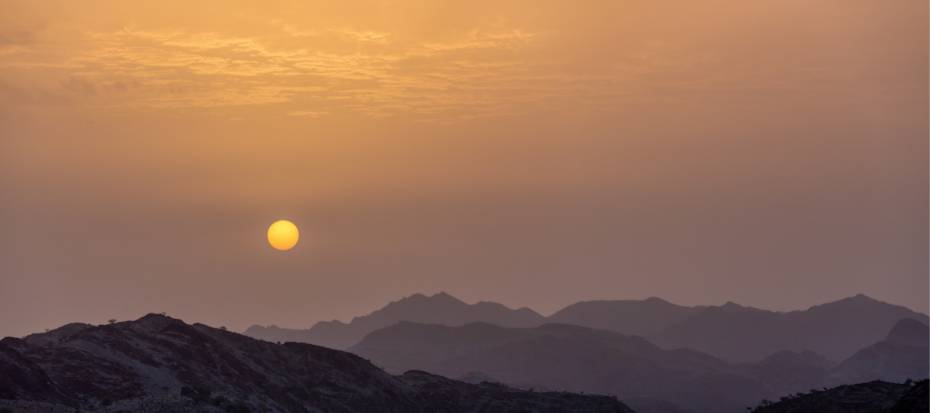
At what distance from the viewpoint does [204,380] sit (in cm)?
9450

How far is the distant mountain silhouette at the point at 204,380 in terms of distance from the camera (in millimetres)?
79500

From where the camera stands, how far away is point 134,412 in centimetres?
7488

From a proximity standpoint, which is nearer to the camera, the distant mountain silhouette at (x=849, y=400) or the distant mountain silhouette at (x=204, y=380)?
the distant mountain silhouette at (x=849, y=400)

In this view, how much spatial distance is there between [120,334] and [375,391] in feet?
87.9

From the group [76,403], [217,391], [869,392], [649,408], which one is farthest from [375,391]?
[649,408]

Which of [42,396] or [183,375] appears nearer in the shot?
[42,396]

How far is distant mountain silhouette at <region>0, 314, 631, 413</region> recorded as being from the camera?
79.5 metres

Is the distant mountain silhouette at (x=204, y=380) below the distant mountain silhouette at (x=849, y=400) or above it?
above

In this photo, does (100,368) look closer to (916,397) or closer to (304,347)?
(304,347)

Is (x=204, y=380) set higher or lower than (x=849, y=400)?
higher

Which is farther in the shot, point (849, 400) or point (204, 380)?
point (204, 380)

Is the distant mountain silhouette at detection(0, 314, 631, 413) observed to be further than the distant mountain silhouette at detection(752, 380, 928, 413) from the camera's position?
Yes

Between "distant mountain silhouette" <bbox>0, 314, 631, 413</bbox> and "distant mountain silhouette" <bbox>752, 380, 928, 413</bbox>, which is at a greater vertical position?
"distant mountain silhouette" <bbox>0, 314, 631, 413</bbox>

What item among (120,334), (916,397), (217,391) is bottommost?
Answer: (916,397)
